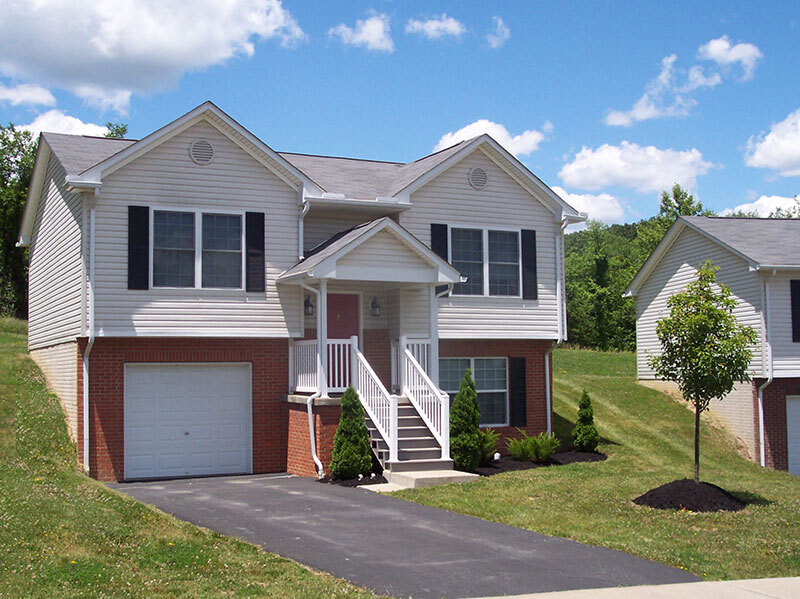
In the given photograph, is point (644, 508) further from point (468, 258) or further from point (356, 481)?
point (468, 258)

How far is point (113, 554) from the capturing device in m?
9.23

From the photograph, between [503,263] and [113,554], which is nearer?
[113,554]

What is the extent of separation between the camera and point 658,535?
37.7 ft

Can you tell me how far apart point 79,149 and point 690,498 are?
45.2ft

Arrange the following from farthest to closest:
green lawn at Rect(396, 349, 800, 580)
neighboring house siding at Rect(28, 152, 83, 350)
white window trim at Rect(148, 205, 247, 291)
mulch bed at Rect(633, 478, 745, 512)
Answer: neighboring house siding at Rect(28, 152, 83, 350) < white window trim at Rect(148, 205, 247, 291) < mulch bed at Rect(633, 478, 745, 512) < green lawn at Rect(396, 349, 800, 580)

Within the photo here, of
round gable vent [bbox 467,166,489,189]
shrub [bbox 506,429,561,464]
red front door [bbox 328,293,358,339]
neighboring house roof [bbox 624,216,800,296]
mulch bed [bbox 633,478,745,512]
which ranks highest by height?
round gable vent [bbox 467,166,489,189]

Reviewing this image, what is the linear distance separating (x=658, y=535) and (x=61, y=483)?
851 cm

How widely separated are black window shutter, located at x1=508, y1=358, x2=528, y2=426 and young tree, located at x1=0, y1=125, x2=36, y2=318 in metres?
31.6

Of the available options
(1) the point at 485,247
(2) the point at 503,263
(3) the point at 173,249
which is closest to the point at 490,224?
(1) the point at 485,247

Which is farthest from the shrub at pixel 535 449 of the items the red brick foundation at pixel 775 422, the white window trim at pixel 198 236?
the red brick foundation at pixel 775 422

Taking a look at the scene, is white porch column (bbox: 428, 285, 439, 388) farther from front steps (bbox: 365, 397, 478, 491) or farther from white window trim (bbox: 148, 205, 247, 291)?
white window trim (bbox: 148, 205, 247, 291)

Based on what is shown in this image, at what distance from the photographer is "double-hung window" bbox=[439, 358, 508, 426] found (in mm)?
20266

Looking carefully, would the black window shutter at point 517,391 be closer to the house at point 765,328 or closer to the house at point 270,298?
Result: the house at point 270,298

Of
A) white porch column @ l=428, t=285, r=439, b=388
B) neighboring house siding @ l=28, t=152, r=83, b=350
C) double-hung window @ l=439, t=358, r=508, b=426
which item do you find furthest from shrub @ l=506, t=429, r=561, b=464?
neighboring house siding @ l=28, t=152, r=83, b=350
